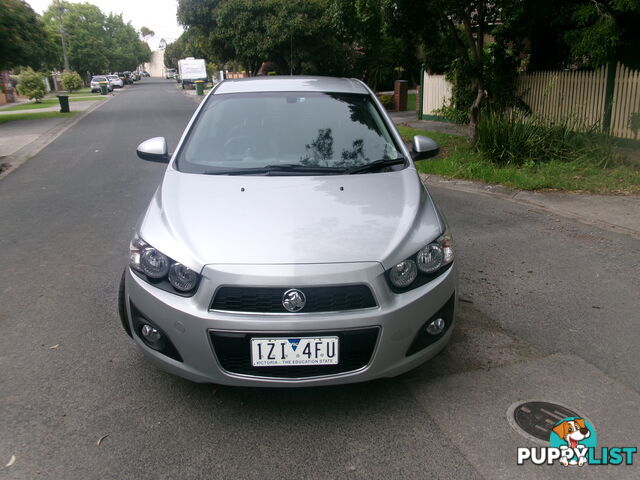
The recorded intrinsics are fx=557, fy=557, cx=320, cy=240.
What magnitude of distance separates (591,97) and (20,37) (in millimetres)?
18789

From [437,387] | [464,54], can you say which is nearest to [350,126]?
[437,387]

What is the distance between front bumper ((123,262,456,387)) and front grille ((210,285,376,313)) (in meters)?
0.03

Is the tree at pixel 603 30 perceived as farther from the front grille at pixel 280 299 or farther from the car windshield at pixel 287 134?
the front grille at pixel 280 299

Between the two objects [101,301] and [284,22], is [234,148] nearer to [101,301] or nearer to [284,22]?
[101,301]

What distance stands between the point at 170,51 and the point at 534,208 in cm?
11619

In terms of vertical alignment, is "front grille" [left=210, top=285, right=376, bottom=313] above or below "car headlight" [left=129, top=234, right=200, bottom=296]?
below

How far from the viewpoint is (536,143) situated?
9570 mm

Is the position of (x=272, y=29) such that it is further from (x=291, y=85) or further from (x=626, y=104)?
(x=291, y=85)

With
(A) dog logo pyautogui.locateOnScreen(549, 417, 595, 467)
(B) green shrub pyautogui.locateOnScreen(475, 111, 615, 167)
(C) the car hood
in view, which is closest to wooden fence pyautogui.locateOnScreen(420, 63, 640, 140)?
(B) green shrub pyautogui.locateOnScreen(475, 111, 615, 167)

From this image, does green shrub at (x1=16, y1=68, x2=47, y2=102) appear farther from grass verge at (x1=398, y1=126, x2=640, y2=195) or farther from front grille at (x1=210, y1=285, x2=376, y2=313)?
front grille at (x1=210, y1=285, x2=376, y2=313)

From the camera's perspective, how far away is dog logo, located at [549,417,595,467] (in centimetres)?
266

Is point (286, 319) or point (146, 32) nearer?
point (286, 319)

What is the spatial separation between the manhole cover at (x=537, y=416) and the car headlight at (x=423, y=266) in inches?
33.7

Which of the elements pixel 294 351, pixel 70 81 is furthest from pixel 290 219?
pixel 70 81
